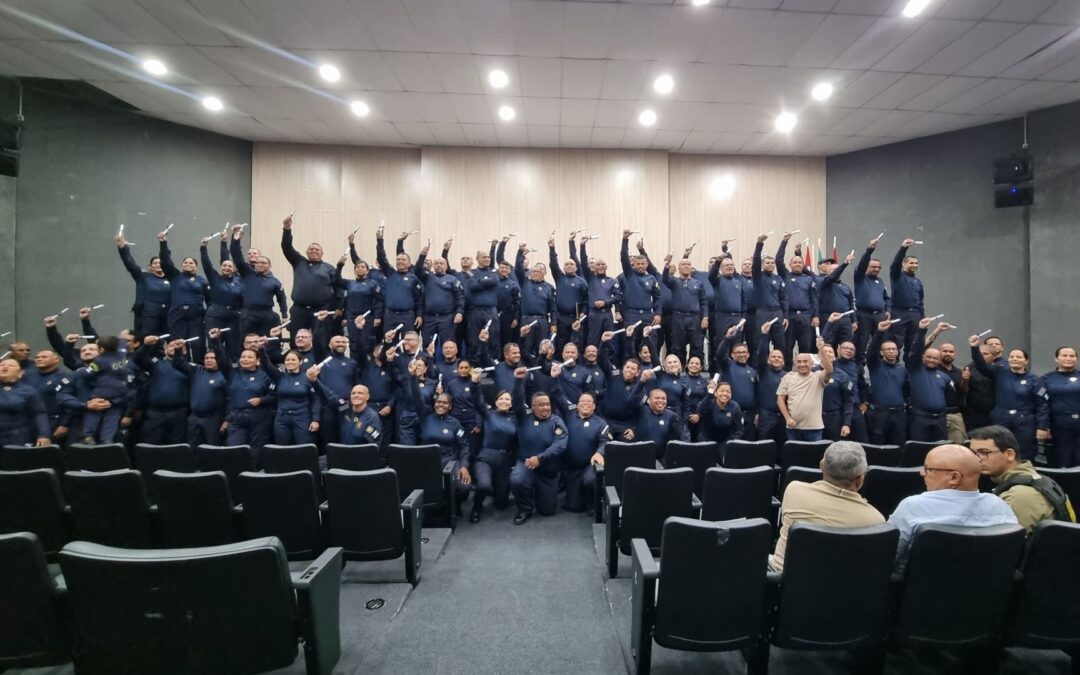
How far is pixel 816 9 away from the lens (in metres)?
5.24

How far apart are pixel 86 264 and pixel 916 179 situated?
14191mm

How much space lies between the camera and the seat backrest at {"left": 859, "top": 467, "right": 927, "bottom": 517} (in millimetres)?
3295

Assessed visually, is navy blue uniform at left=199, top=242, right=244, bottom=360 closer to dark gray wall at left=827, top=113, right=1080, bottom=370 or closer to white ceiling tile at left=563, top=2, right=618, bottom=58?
white ceiling tile at left=563, top=2, right=618, bottom=58

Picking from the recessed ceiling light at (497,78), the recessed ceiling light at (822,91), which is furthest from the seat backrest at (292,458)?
the recessed ceiling light at (822,91)

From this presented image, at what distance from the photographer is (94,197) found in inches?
309

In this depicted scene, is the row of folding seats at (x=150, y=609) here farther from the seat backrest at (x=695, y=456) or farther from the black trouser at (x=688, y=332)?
the black trouser at (x=688, y=332)

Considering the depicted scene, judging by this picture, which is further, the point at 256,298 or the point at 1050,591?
the point at 256,298

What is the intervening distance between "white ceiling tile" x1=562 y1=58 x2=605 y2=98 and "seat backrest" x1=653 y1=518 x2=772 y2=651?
242 inches

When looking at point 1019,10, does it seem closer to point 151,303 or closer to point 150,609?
point 150,609

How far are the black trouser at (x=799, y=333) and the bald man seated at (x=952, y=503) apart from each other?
522cm

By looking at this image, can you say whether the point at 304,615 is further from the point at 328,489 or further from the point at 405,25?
the point at 405,25

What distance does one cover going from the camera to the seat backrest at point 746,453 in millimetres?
3930

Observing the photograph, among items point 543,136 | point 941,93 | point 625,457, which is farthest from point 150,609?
point 941,93

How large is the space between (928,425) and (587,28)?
591cm
